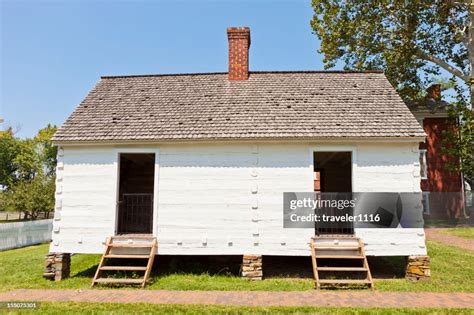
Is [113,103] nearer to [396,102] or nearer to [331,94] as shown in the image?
[331,94]

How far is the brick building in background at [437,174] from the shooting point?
909 inches

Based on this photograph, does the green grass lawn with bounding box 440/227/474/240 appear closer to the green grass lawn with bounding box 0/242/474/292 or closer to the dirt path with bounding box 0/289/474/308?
the green grass lawn with bounding box 0/242/474/292

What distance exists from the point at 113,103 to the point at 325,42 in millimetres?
15511

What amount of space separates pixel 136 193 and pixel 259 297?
23.8ft

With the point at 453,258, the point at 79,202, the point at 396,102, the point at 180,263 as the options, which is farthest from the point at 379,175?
the point at 79,202

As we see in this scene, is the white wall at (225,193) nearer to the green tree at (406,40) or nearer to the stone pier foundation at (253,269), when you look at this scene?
the stone pier foundation at (253,269)

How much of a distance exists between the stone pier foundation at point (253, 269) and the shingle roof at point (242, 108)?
318cm

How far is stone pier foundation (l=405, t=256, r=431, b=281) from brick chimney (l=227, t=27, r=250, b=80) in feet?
24.1

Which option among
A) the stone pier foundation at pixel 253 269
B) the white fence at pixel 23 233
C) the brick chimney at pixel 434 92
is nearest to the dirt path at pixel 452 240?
the stone pier foundation at pixel 253 269

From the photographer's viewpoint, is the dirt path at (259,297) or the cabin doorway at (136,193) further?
the cabin doorway at (136,193)

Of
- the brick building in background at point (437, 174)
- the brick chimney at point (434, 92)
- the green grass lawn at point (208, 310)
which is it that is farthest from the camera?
the brick chimney at point (434, 92)

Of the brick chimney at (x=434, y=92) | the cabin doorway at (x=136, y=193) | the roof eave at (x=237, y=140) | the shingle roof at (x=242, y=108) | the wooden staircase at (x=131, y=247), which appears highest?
the brick chimney at (x=434, y=92)

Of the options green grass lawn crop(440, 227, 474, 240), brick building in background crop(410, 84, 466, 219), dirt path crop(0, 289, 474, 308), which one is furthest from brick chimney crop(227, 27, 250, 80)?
brick building in background crop(410, 84, 466, 219)

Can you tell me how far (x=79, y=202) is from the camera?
29.2ft
